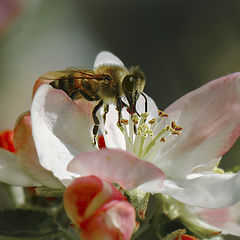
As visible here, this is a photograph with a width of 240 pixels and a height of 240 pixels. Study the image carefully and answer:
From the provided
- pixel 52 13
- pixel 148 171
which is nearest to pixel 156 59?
pixel 52 13

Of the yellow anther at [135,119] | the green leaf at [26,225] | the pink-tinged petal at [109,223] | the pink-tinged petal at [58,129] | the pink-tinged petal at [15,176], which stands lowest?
the green leaf at [26,225]

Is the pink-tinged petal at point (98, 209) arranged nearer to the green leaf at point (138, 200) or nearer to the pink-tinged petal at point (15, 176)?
the green leaf at point (138, 200)

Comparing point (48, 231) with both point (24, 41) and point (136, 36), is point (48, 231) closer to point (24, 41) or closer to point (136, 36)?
point (24, 41)

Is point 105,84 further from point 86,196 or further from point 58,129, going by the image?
point 86,196

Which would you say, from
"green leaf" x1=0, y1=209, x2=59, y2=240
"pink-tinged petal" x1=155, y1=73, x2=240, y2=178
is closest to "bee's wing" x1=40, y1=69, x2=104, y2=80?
"pink-tinged petal" x1=155, y1=73, x2=240, y2=178

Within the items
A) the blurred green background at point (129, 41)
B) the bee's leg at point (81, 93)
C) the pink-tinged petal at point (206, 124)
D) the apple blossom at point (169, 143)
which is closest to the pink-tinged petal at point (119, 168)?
the apple blossom at point (169, 143)

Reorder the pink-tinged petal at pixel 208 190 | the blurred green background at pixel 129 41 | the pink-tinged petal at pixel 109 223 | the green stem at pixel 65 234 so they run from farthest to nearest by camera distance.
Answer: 1. the blurred green background at pixel 129 41
2. the green stem at pixel 65 234
3. the pink-tinged petal at pixel 208 190
4. the pink-tinged petal at pixel 109 223

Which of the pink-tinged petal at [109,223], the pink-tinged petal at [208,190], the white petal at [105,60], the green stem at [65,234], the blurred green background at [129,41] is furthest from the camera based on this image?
the blurred green background at [129,41]
